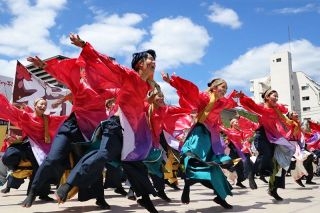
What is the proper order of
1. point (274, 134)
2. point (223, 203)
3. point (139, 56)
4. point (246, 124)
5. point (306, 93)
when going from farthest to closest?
1. point (306, 93)
2. point (246, 124)
3. point (274, 134)
4. point (223, 203)
5. point (139, 56)

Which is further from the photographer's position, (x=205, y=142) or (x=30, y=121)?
(x=30, y=121)

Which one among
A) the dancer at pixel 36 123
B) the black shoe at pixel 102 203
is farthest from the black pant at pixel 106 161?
the dancer at pixel 36 123

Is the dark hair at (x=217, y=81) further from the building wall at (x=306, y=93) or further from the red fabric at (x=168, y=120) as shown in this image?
the building wall at (x=306, y=93)

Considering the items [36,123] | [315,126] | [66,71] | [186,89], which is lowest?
[36,123]

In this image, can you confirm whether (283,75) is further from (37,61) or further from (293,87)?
(37,61)

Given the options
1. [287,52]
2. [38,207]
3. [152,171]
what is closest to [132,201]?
[152,171]

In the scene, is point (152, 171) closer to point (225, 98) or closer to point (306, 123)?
point (225, 98)

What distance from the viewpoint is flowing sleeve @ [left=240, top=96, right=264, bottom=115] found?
647 cm

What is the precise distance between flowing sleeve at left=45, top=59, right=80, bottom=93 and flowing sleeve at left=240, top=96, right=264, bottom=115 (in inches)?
101

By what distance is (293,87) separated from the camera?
254 feet


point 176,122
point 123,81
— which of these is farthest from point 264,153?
point 123,81

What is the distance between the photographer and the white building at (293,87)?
2950 inches

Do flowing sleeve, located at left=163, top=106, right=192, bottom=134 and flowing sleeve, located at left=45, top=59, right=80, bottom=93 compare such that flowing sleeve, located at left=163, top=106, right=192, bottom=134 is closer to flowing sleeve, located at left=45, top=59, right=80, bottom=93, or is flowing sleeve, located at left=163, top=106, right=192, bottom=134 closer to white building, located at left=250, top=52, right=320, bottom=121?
flowing sleeve, located at left=45, top=59, right=80, bottom=93

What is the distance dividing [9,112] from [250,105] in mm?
3724
